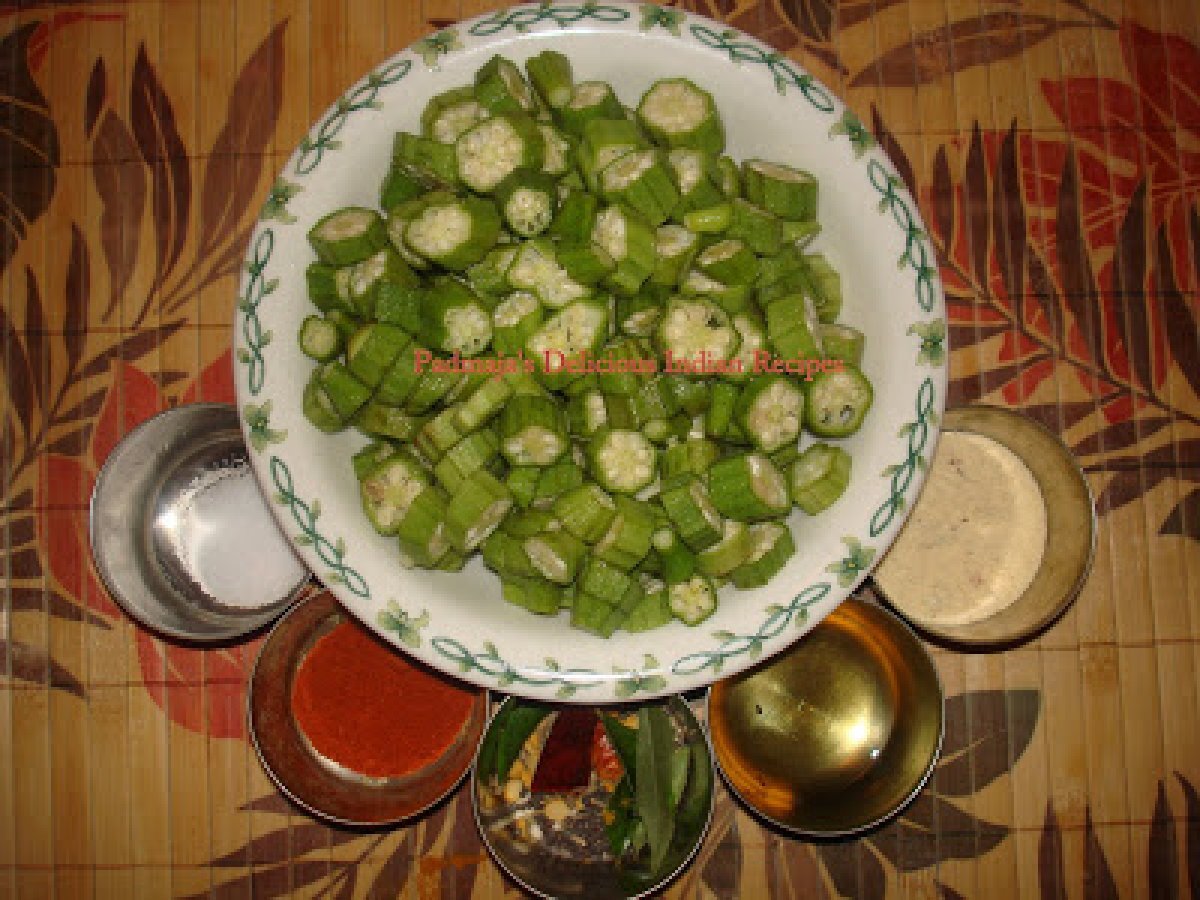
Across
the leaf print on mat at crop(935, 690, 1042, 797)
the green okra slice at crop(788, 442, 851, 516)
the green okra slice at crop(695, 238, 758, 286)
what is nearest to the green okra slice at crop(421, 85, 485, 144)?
the green okra slice at crop(695, 238, 758, 286)

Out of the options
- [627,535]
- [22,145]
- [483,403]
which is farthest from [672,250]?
[22,145]

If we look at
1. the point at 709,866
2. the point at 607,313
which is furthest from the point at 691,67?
the point at 709,866

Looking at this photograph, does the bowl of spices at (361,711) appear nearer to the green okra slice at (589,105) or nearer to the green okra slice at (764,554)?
the green okra slice at (764,554)

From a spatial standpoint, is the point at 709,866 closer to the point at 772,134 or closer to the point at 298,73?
the point at 772,134

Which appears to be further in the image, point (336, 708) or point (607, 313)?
point (336, 708)

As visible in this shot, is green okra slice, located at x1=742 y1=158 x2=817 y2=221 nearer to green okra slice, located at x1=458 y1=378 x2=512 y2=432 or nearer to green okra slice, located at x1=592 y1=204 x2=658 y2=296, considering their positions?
green okra slice, located at x1=592 y1=204 x2=658 y2=296

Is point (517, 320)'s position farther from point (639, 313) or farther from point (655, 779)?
point (655, 779)
